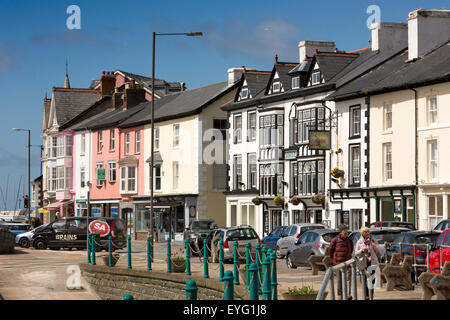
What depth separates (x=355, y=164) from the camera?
4675 centimetres

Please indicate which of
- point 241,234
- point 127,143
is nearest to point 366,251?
point 241,234

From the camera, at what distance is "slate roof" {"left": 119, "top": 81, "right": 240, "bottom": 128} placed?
62.8 metres

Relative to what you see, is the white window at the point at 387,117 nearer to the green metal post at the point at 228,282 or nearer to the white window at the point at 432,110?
the white window at the point at 432,110

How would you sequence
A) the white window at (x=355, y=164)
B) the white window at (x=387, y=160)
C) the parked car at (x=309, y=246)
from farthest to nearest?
the white window at (x=355, y=164), the white window at (x=387, y=160), the parked car at (x=309, y=246)

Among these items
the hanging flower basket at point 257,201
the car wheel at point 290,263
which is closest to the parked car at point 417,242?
the car wheel at point 290,263

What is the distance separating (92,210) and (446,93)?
43.8 m

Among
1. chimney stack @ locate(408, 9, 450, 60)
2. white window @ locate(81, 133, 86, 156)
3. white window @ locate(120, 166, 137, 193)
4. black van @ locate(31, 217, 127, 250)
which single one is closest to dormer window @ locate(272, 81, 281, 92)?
chimney stack @ locate(408, 9, 450, 60)

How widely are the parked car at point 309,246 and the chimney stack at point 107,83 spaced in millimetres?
55834

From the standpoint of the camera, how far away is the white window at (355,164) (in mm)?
46406

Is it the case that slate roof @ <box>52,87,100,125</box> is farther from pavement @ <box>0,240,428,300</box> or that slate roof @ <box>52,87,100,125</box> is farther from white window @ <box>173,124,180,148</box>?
pavement @ <box>0,240,428,300</box>

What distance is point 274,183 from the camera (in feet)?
177

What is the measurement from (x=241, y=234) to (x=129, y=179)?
117 feet

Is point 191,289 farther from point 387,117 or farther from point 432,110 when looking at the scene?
point 387,117
